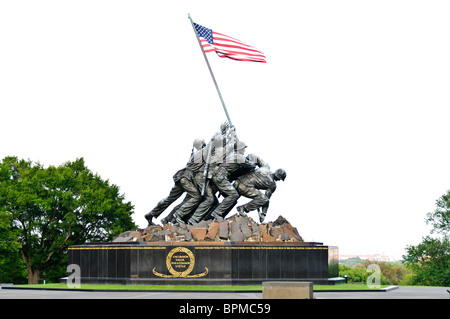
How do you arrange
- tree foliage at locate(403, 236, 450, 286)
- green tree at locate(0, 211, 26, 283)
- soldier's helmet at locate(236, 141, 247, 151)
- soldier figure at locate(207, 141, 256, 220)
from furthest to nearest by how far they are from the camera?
green tree at locate(0, 211, 26, 283)
tree foliage at locate(403, 236, 450, 286)
soldier's helmet at locate(236, 141, 247, 151)
soldier figure at locate(207, 141, 256, 220)

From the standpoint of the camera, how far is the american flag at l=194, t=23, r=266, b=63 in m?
26.7

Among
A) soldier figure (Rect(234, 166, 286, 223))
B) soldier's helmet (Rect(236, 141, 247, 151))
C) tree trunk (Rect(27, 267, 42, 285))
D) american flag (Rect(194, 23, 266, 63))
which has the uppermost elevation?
american flag (Rect(194, 23, 266, 63))

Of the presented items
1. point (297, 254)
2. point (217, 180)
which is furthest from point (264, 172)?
point (297, 254)

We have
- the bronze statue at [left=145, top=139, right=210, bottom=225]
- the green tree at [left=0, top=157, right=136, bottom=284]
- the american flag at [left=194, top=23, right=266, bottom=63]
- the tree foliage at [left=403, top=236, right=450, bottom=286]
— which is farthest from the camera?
the green tree at [left=0, top=157, right=136, bottom=284]

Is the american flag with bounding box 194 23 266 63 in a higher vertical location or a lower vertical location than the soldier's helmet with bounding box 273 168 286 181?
higher

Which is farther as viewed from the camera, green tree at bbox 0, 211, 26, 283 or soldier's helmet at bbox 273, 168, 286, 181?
green tree at bbox 0, 211, 26, 283

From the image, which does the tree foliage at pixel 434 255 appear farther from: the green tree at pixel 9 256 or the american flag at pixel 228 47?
the green tree at pixel 9 256

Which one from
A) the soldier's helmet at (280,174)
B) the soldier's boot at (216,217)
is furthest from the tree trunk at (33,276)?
the soldier's helmet at (280,174)

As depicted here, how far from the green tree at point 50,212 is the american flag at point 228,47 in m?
20.2

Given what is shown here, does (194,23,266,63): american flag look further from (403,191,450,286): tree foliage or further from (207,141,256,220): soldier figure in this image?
(403,191,450,286): tree foliage

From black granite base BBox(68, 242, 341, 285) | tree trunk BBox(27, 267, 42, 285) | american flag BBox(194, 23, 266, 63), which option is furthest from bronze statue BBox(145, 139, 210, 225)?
tree trunk BBox(27, 267, 42, 285)

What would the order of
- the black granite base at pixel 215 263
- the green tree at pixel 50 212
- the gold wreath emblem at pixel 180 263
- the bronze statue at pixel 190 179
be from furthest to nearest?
the green tree at pixel 50 212, the bronze statue at pixel 190 179, the gold wreath emblem at pixel 180 263, the black granite base at pixel 215 263

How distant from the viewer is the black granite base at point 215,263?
77.1 ft

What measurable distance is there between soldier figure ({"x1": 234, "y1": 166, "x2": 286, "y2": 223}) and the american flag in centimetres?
462
